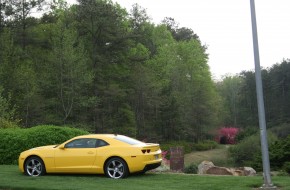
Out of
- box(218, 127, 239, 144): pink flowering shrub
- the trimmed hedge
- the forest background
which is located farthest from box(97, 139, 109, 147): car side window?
box(218, 127, 239, 144): pink flowering shrub

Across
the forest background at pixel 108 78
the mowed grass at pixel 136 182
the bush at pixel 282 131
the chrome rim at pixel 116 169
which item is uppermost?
the forest background at pixel 108 78

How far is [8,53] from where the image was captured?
38.5m

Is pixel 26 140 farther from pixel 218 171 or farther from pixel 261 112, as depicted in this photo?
pixel 261 112

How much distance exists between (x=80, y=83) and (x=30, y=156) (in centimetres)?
2734

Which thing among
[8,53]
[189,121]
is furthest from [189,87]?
[8,53]

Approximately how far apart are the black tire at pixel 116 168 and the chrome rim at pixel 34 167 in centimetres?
231

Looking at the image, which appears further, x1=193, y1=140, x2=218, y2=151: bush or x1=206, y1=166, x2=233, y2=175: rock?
x1=193, y1=140, x2=218, y2=151: bush

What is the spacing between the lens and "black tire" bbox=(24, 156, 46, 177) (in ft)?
48.7

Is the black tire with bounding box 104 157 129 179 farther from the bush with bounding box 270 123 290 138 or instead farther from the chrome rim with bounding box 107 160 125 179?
the bush with bounding box 270 123 290 138

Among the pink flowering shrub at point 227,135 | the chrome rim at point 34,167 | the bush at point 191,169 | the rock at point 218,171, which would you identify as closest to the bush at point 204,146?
the pink flowering shrub at point 227,135

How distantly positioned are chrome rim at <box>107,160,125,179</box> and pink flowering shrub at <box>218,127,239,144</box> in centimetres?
5828

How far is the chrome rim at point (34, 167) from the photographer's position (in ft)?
→ 48.8

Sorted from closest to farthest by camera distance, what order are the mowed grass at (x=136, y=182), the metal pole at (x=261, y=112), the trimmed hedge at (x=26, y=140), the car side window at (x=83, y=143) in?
the metal pole at (x=261, y=112)
the mowed grass at (x=136, y=182)
the car side window at (x=83, y=143)
the trimmed hedge at (x=26, y=140)

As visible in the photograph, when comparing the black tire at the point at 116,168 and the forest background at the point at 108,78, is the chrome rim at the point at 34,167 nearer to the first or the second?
the black tire at the point at 116,168
